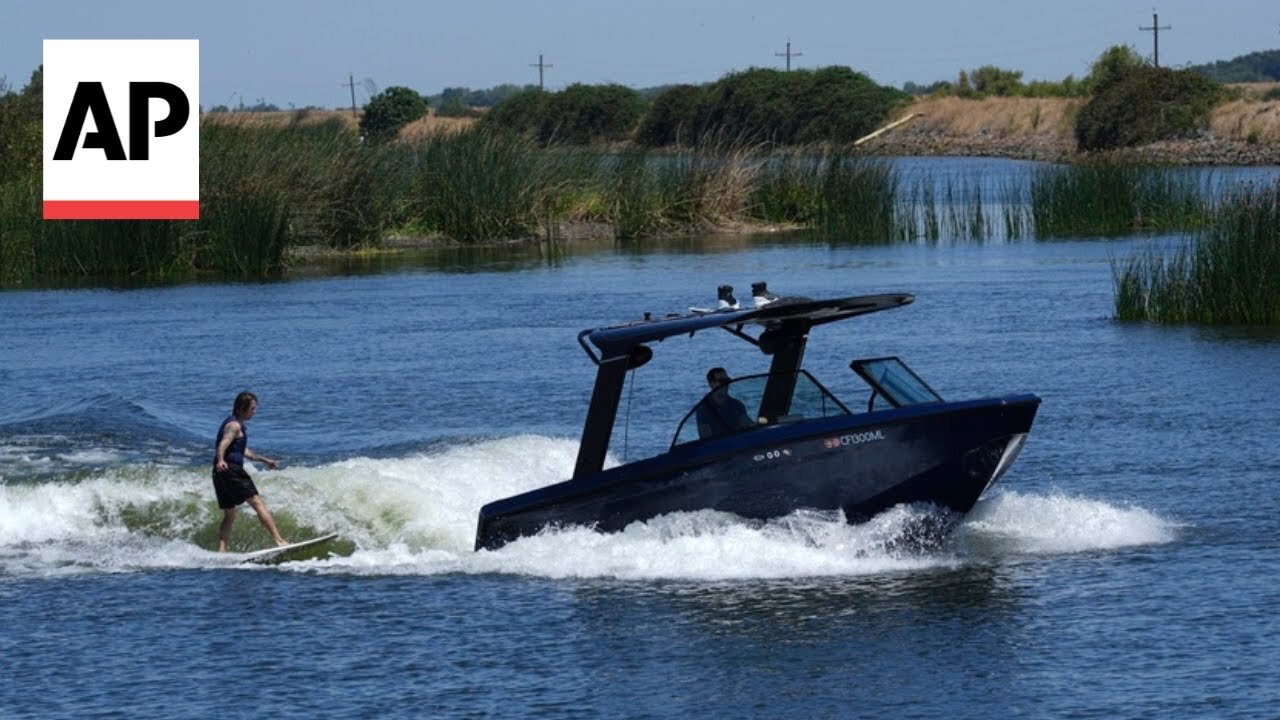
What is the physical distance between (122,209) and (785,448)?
113 feet

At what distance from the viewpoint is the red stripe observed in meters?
47.3

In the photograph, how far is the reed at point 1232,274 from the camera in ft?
103

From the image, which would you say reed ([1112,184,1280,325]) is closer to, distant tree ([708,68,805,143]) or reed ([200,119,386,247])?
reed ([200,119,386,247])

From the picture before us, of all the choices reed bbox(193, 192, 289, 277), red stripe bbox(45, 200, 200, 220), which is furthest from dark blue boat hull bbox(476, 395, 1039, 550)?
red stripe bbox(45, 200, 200, 220)

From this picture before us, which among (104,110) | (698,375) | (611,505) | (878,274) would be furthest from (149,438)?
(104,110)

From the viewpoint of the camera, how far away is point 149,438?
25.3m

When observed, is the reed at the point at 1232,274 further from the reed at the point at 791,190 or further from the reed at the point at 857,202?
the reed at the point at 791,190

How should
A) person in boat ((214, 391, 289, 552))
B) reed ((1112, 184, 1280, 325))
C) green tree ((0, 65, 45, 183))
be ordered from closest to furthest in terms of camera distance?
1. person in boat ((214, 391, 289, 552))
2. reed ((1112, 184, 1280, 325))
3. green tree ((0, 65, 45, 183))

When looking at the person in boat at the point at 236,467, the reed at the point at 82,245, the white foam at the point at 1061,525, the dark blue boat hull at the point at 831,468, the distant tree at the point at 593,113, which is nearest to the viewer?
the dark blue boat hull at the point at 831,468

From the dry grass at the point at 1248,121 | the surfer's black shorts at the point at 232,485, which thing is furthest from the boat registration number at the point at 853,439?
the dry grass at the point at 1248,121

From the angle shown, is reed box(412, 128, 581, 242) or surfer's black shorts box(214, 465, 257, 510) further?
reed box(412, 128, 581, 242)

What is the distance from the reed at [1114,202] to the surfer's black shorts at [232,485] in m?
34.7

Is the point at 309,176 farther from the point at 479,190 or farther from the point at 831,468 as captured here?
the point at 831,468

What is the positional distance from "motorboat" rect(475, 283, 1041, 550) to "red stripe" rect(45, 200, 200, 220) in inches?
1278
